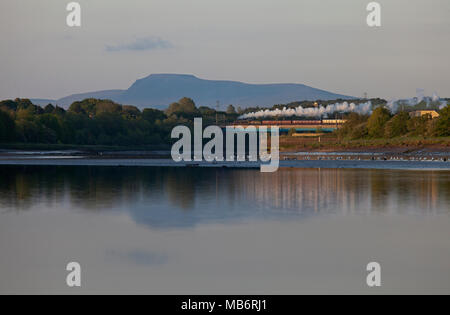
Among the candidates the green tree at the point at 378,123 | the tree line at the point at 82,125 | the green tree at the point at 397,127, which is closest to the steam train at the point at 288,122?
the tree line at the point at 82,125

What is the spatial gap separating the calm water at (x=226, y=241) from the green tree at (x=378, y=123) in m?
83.5

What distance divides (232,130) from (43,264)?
142072 mm

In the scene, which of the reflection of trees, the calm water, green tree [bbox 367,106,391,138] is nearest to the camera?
the calm water

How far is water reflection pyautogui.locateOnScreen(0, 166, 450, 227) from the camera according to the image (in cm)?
2038

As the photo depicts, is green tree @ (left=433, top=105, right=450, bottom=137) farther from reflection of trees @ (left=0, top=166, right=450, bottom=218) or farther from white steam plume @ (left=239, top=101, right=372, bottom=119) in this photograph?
white steam plume @ (left=239, top=101, right=372, bottom=119)

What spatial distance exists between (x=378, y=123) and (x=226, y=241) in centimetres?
9853

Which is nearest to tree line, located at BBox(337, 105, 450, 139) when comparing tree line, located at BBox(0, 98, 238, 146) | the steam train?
the steam train

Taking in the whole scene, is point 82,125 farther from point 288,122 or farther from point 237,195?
point 237,195

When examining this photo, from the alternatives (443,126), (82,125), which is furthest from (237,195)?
(82,125)

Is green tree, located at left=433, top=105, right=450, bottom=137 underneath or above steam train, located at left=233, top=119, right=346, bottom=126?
underneath

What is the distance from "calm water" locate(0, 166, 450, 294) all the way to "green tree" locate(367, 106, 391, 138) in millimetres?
83458

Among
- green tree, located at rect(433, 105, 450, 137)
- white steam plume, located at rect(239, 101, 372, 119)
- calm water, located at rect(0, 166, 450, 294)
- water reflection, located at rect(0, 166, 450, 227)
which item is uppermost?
white steam plume, located at rect(239, 101, 372, 119)

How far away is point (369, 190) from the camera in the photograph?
2775cm
